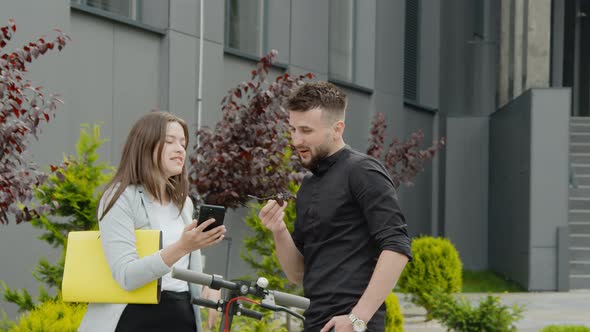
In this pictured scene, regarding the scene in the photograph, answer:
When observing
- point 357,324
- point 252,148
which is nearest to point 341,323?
point 357,324

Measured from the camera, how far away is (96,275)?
4176mm

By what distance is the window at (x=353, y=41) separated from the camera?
19.8 meters

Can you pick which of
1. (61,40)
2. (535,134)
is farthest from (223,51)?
(61,40)

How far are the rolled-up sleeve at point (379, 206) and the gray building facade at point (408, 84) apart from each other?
6778mm

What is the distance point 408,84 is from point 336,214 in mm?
21007

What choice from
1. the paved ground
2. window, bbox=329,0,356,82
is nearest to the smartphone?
the paved ground

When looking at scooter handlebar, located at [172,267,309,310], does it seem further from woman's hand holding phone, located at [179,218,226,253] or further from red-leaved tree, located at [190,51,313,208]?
red-leaved tree, located at [190,51,313,208]

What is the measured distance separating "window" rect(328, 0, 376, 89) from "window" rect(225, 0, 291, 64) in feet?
9.21

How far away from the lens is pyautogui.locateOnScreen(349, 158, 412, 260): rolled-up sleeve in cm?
368

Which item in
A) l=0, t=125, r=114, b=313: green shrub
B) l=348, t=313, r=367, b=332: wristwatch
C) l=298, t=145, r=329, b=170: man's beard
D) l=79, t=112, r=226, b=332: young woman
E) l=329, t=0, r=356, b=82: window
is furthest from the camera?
l=329, t=0, r=356, b=82: window

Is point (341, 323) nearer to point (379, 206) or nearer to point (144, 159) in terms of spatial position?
point (379, 206)

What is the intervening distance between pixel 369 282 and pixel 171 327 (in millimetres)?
968

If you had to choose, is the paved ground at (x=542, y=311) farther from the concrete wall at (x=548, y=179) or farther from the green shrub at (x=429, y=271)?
the concrete wall at (x=548, y=179)

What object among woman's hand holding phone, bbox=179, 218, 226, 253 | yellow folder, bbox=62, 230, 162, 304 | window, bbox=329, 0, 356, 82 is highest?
window, bbox=329, 0, 356, 82
